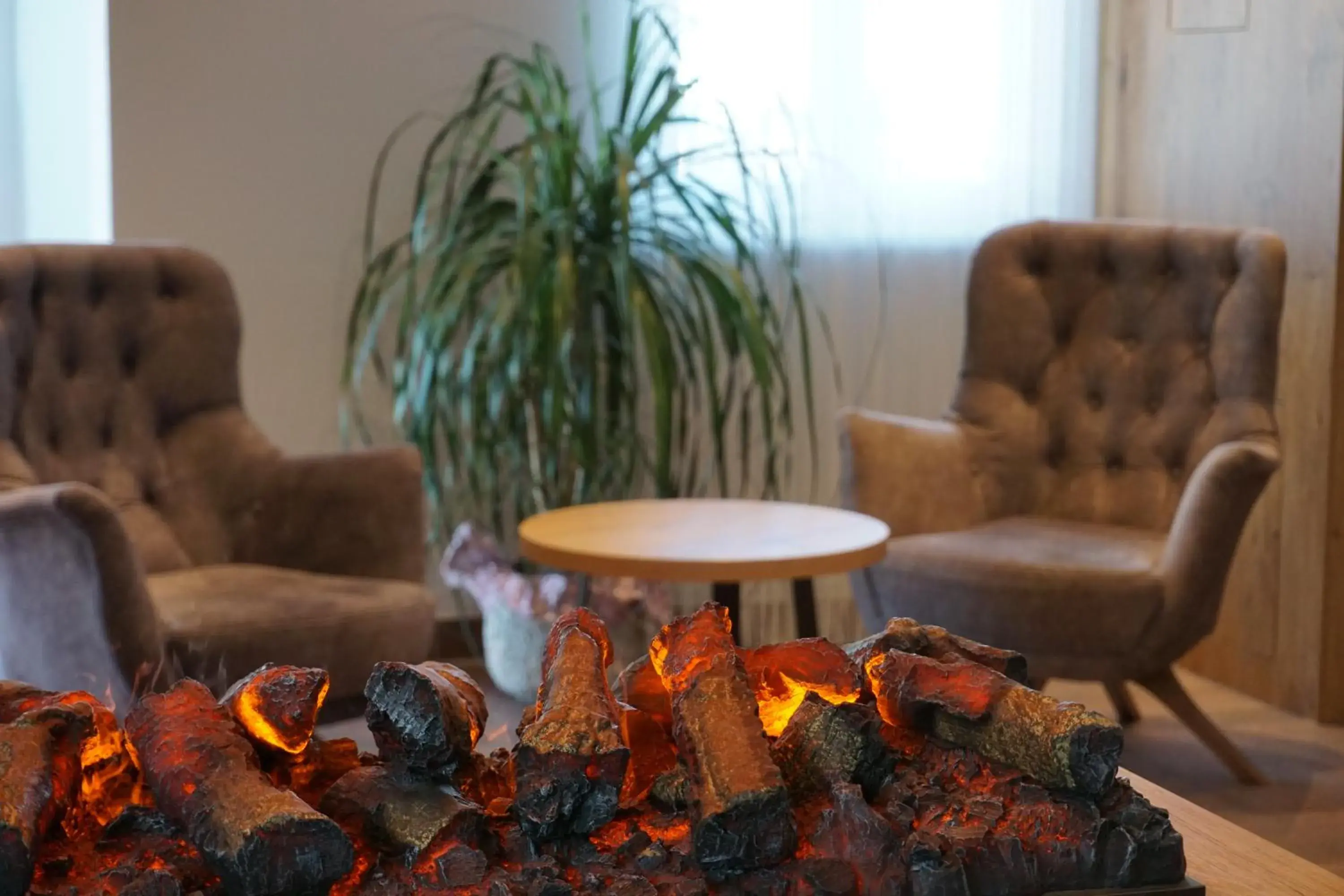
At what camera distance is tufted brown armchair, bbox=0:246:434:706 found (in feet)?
8.06

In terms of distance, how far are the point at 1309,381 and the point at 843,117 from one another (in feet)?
4.10

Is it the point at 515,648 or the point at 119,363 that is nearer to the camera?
the point at 119,363

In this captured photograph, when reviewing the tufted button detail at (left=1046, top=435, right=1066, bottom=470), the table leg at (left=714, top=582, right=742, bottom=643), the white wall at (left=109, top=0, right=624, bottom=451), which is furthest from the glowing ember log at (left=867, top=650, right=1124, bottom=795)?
the white wall at (left=109, top=0, right=624, bottom=451)

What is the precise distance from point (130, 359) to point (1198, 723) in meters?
2.09

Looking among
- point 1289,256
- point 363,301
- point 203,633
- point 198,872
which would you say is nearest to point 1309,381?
point 1289,256

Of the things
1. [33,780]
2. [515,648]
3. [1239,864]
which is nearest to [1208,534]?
[515,648]

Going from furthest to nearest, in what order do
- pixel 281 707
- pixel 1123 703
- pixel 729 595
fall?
1. pixel 1123 703
2. pixel 729 595
3. pixel 281 707

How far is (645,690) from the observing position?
4.94 ft

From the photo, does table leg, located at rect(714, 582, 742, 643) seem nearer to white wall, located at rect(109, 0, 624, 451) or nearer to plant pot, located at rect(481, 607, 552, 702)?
plant pot, located at rect(481, 607, 552, 702)

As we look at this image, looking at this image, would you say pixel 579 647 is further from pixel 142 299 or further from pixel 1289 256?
pixel 1289 256

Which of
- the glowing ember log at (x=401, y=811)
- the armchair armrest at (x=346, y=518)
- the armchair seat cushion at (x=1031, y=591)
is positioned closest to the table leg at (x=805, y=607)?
the armchair seat cushion at (x=1031, y=591)

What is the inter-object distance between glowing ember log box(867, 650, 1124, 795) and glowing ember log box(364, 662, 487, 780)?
357 mm

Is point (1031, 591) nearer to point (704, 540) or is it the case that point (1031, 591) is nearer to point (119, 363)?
point (704, 540)

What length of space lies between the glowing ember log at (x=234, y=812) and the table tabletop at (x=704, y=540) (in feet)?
4.36
